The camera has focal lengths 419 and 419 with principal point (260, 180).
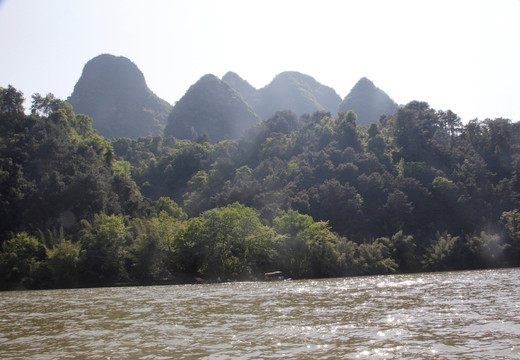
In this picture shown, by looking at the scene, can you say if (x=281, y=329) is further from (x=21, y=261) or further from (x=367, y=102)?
(x=367, y=102)

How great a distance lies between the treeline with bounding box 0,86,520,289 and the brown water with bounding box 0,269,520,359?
79.2 feet

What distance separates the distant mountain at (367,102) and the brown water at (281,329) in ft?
496

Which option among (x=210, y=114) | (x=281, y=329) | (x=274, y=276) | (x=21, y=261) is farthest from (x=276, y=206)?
(x=210, y=114)

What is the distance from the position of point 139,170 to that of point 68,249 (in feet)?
192

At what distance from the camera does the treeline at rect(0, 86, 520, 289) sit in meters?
49.0

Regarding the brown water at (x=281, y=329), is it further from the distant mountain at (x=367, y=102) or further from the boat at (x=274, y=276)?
the distant mountain at (x=367, y=102)

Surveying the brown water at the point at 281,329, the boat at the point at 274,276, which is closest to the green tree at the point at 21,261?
the brown water at the point at 281,329

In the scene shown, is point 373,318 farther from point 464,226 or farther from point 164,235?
point 464,226

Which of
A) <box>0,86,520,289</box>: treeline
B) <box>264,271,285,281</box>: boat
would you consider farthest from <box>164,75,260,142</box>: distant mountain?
<box>264,271,285,281</box>: boat

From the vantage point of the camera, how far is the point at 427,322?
52.7ft

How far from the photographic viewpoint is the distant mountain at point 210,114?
163875mm

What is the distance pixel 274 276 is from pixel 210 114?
128 metres

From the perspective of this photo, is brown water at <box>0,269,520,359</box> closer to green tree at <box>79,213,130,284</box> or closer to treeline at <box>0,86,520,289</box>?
green tree at <box>79,213,130,284</box>

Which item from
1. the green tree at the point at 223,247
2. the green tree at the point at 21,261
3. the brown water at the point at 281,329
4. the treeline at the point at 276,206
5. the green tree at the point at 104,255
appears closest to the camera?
the brown water at the point at 281,329
